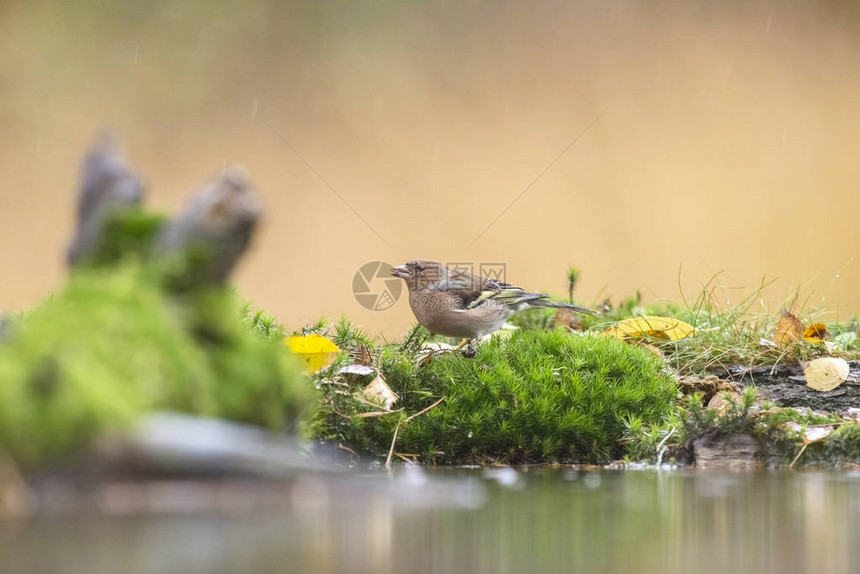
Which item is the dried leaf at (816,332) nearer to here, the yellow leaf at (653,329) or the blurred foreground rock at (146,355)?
the yellow leaf at (653,329)

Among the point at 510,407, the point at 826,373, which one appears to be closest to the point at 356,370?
the point at 510,407

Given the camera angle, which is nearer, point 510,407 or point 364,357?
point 510,407

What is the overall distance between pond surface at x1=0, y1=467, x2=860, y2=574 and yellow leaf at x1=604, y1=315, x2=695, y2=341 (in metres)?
2.37

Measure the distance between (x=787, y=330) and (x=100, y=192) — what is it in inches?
150

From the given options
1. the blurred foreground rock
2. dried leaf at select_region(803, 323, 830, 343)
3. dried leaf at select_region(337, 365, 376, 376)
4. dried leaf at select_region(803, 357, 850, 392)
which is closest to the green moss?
the blurred foreground rock

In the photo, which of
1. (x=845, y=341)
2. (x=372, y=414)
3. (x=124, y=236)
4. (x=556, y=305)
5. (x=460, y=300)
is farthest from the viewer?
(x=556, y=305)

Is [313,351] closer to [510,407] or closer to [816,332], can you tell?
[510,407]

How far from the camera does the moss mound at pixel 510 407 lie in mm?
3727

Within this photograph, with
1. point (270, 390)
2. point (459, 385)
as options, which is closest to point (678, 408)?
point (459, 385)

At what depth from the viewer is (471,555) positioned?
170 centimetres

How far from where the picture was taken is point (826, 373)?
14.1 ft

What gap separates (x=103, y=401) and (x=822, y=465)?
2.96 metres

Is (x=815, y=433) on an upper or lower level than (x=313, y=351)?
lower

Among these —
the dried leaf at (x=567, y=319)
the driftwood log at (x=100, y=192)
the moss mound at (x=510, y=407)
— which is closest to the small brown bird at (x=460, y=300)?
the dried leaf at (x=567, y=319)
